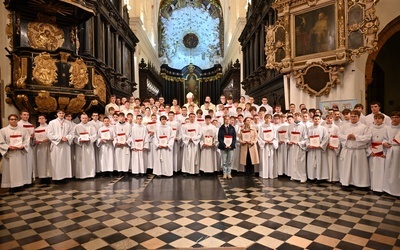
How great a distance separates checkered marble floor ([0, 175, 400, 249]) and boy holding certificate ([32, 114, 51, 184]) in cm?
106

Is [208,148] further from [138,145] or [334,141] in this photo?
[334,141]

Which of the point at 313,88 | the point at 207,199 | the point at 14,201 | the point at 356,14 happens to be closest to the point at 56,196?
the point at 14,201

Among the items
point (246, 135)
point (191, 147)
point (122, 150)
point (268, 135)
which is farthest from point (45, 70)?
point (268, 135)

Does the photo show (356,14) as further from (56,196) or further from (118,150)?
(56,196)

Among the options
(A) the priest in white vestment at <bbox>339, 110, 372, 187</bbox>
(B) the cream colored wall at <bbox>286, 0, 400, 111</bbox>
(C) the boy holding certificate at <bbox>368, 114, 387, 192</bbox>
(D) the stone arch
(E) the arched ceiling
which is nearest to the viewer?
(C) the boy holding certificate at <bbox>368, 114, 387, 192</bbox>

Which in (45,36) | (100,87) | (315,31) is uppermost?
(315,31)

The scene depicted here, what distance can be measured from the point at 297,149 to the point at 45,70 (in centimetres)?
802

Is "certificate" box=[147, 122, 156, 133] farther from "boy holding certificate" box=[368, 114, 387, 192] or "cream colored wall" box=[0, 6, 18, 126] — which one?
"boy holding certificate" box=[368, 114, 387, 192]

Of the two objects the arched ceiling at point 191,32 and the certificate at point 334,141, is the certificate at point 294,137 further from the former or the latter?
the arched ceiling at point 191,32

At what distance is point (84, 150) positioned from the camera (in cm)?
817

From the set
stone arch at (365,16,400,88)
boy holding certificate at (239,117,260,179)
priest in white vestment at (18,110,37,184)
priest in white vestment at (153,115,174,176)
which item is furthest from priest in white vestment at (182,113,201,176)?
stone arch at (365,16,400,88)

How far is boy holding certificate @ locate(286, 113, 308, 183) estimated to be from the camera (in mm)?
7344

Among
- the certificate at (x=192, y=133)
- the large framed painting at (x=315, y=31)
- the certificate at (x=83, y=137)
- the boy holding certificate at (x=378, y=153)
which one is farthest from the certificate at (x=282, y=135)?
the certificate at (x=83, y=137)

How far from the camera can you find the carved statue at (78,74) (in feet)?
27.2
